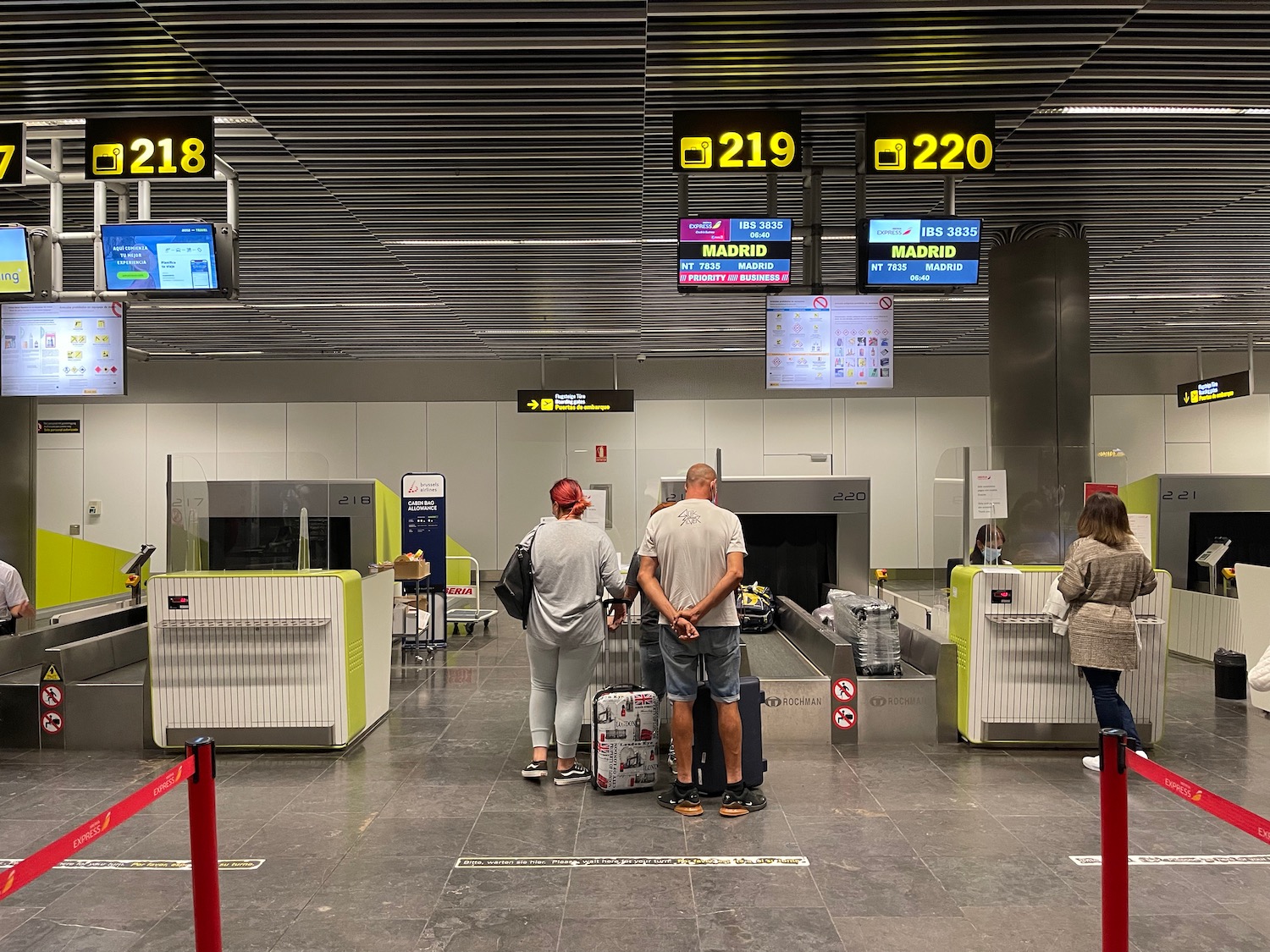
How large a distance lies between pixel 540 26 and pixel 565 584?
9.34 ft

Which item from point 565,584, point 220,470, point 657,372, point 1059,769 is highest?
point 657,372

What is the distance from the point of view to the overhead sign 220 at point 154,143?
5656 millimetres

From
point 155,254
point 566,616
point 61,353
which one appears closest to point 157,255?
point 155,254

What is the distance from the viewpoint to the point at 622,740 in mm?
5070

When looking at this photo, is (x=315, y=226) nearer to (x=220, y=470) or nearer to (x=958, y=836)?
(x=220, y=470)

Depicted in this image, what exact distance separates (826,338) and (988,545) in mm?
2153

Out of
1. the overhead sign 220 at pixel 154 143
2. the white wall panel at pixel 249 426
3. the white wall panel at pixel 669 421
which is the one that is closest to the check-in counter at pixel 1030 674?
the overhead sign 220 at pixel 154 143

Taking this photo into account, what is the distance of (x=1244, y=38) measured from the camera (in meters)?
4.86

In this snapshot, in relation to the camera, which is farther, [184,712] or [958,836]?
[184,712]

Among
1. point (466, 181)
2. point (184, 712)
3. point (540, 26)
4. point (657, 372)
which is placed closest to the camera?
point (540, 26)

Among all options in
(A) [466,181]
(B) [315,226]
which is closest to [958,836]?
(A) [466,181]

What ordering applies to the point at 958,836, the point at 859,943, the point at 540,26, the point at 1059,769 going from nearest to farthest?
the point at 859,943 → the point at 958,836 → the point at 540,26 → the point at 1059,769

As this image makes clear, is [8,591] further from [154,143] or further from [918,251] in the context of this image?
[918,251]

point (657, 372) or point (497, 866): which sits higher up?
point (657, 372)
